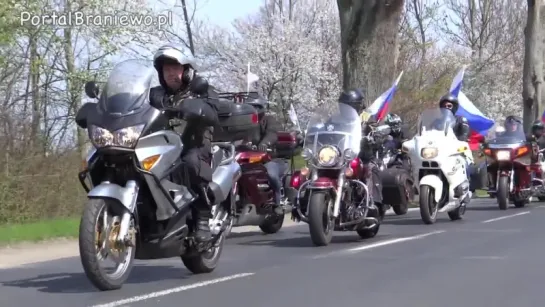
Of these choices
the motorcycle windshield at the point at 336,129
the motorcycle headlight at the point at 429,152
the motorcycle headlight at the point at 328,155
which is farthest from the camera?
the motorcycle headlight at the point at 429,152

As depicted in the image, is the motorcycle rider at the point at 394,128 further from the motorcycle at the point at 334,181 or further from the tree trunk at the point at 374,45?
the tree trunk at the point at 374,45

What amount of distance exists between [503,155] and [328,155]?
800 cm

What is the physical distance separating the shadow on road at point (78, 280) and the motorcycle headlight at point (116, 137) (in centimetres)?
123

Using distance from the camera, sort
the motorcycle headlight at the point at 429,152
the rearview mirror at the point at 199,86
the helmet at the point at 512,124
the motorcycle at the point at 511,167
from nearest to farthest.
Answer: the rearview mirror at the point at 199,86 → the motorcycle headlight at the point at 429,152 → the motorcycle at the point at 511,167 → the helmet at the point at 512,124

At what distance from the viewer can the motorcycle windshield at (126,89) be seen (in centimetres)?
754

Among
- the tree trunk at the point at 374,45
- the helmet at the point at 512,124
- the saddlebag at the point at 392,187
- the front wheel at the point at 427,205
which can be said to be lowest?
the front wheel at the point at 427,205

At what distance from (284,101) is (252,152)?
37636 millimetres

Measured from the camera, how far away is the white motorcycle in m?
14.7

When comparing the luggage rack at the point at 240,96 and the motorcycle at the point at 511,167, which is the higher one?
the luggage rack at the point at 240,96

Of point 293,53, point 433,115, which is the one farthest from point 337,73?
point 433,115

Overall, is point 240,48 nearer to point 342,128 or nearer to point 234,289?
point 342,128

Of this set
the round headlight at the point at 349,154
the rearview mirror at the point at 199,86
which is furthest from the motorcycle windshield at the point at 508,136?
the rearview mirror at the point at 199,86

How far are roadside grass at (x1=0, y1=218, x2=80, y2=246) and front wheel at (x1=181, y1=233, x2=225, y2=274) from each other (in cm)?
397

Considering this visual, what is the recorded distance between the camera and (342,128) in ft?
38.7
